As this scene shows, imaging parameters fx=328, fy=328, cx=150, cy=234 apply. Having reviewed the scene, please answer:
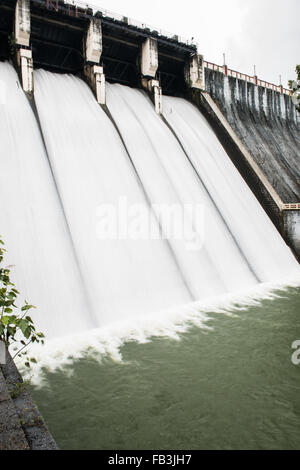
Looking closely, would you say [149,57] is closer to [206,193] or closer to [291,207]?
[206,193]

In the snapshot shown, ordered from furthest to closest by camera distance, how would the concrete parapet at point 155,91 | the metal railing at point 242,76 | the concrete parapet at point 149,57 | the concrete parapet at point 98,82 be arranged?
the metal railing at point 242,76 → the concrete parapet at point 149,57 → the concrete parapet at point 155,91 → the concrete parapet at point 98,82

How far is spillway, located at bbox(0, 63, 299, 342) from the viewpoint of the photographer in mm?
6992

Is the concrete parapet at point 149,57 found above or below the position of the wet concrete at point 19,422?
above

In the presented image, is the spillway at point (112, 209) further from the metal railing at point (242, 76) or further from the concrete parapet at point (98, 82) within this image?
the metal railing at point (242, 76)

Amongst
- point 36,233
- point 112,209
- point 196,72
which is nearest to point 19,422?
point 36,233

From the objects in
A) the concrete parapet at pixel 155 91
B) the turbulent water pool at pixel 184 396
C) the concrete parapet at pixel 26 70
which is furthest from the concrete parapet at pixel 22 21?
the turbulent water pool at pixel 184 396

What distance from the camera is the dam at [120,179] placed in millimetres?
7125

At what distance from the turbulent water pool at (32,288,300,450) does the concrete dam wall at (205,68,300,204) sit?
1007cm

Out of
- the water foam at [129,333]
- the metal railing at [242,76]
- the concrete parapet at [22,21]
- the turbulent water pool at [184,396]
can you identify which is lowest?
the turbulent water pool at [184,396]

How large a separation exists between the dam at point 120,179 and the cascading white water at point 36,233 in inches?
1.2

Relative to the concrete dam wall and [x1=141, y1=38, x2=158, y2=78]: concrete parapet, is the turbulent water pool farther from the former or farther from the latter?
[x1=141, y1=38, x2=158, y2=78]: concrete parapet

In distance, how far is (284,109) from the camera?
21.3 meters

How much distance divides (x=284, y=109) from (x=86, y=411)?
22.3 metres

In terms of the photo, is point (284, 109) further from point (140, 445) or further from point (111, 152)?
point (140, 445)
